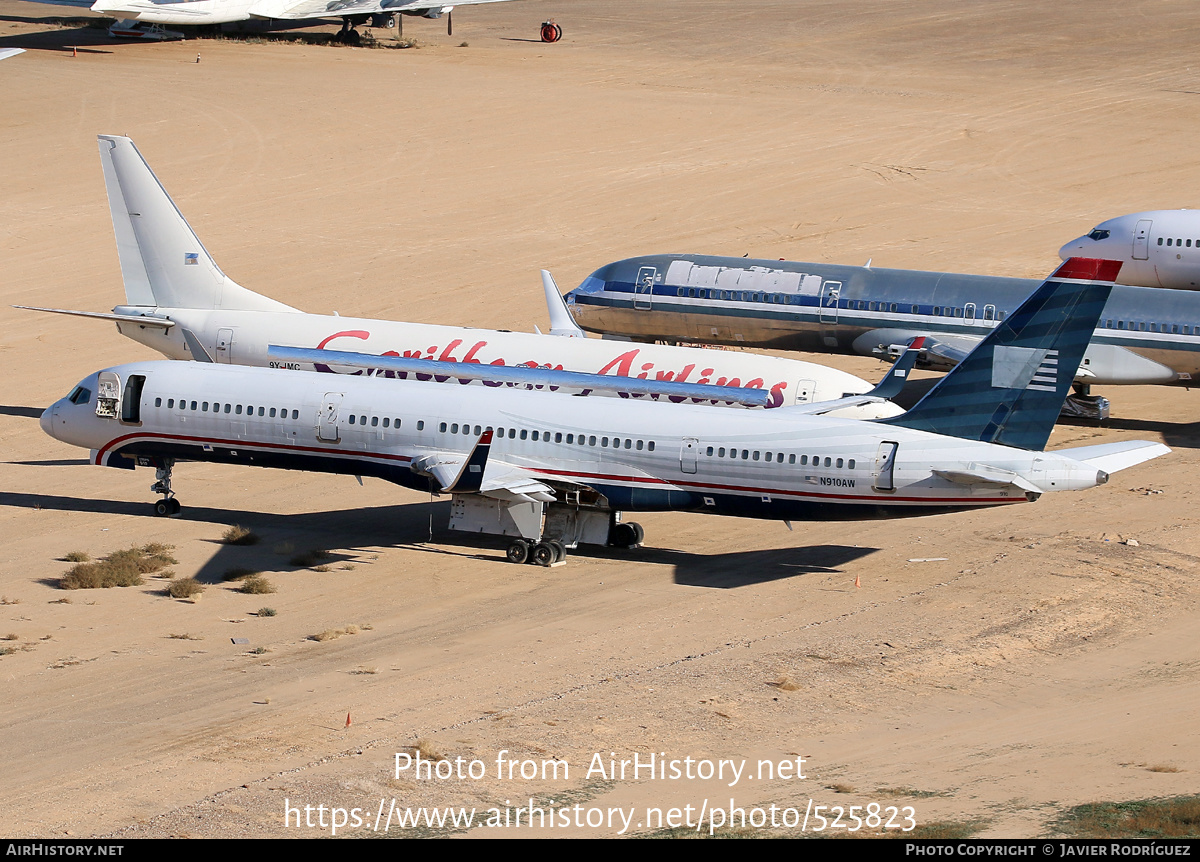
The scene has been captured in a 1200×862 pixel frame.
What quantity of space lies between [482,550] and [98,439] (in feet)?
32.9

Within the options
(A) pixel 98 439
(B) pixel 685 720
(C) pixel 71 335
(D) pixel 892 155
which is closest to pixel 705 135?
(D) pixel 892 155

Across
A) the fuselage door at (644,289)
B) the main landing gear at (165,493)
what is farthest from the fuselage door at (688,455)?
the fuselage door at (644,289)

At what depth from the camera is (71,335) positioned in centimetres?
6034

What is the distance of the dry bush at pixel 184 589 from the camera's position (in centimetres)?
3531

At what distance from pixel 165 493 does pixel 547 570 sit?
33.8 feet

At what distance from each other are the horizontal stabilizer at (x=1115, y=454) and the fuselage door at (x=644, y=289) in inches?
863

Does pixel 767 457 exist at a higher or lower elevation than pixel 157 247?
lower

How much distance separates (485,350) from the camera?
4628 centimetres

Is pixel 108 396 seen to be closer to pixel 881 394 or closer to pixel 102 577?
pixel 102 577

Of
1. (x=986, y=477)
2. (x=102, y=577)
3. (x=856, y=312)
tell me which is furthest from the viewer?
(x=856, y=312)

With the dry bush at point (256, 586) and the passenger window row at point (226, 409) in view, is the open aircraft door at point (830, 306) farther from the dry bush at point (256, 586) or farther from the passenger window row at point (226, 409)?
the dry bush at point (256, 586)

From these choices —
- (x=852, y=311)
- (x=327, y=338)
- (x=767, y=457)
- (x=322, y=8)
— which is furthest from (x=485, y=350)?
(x=322, y=8)

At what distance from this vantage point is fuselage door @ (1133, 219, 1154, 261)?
62500mm
